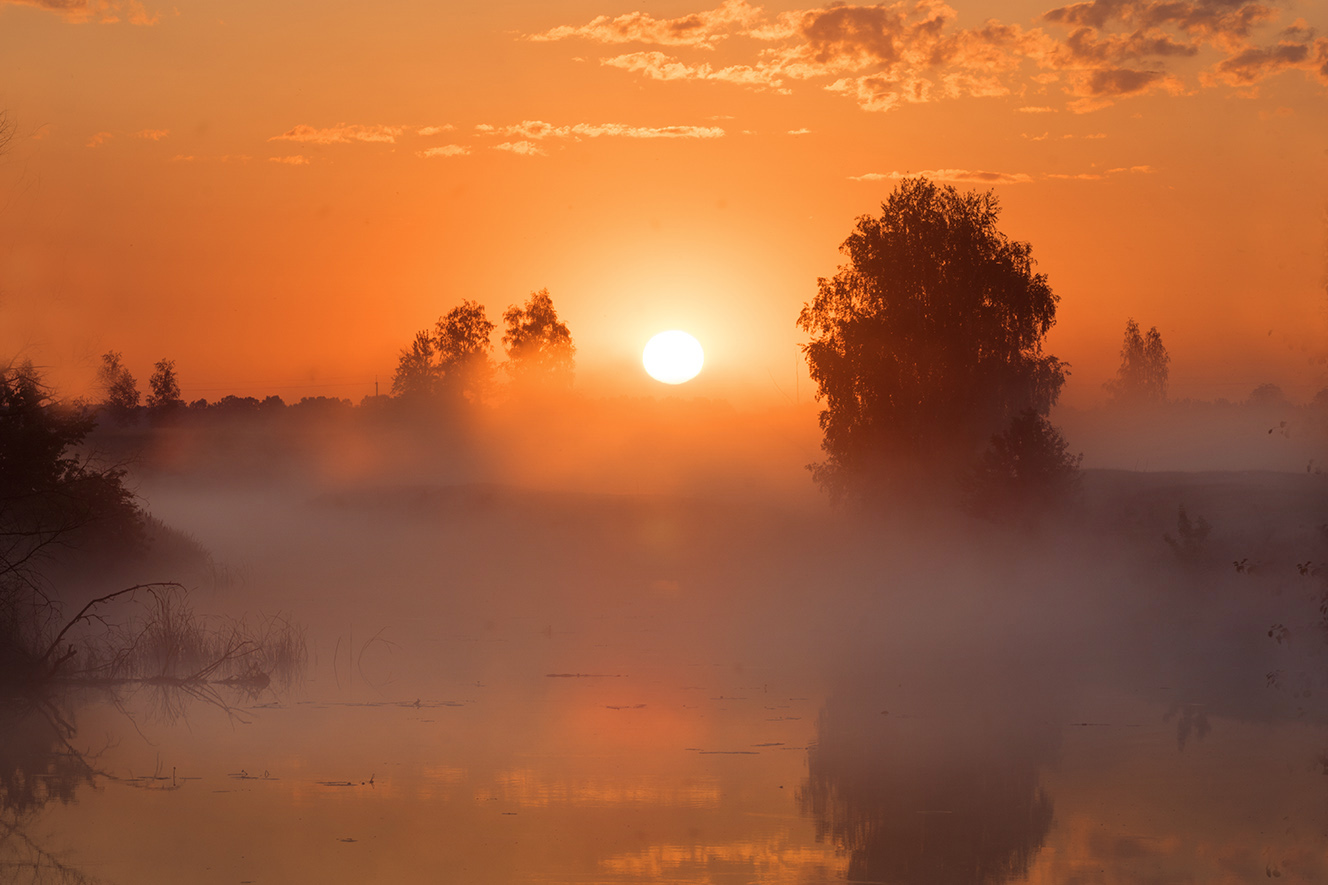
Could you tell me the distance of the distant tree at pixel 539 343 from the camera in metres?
94.8

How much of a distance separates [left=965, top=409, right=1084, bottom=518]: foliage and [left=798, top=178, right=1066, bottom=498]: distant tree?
3.56m

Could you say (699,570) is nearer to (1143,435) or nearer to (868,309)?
(868,309)

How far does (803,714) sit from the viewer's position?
23766mm

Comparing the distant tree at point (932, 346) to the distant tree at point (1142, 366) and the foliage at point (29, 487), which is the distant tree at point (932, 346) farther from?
the distant tree at point (1142, 366)

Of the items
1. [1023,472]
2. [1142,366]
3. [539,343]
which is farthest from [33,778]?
[1142,366]

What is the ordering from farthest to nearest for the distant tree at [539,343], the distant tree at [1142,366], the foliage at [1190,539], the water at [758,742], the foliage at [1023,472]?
the distant tree at [1142,366]
the distant tree at [539,343]
the foliage at [1023,472]
the foliage at [1190,539]
the water at [758,742]

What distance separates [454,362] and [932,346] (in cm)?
5819

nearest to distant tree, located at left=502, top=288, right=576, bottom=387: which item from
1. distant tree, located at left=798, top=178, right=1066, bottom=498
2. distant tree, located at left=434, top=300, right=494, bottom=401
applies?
distant tree, located at left=434, top=300, right=494, bottom=401

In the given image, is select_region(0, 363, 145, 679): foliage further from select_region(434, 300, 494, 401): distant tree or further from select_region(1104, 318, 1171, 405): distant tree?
select_region(1104, 318, 1171, 405): distant tree

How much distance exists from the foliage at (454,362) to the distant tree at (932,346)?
172ft

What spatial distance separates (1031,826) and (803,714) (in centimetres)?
869

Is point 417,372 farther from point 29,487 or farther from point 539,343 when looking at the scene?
point 29,487

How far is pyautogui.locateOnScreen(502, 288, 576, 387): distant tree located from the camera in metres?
94.8

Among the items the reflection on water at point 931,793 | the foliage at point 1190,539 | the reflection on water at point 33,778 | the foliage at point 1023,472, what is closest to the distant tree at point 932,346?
the foliage at point 1023,472
